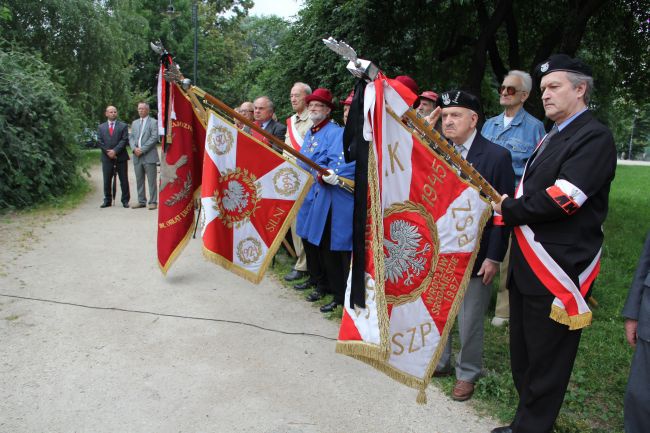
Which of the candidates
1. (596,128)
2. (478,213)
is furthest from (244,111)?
(596,128)

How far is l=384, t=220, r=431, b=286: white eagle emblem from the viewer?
278 centimetres

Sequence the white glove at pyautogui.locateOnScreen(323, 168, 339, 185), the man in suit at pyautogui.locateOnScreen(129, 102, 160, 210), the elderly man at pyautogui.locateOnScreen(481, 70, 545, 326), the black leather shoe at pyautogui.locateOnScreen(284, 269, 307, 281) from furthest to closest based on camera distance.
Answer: the man in suit at pyautogui.locateOnScreen(129, 102, 160, 210)
the black leather shoe at pyautogui.locateOnScreen(284, 269, 307, 281)
the white glove at pyautogui.locateOnScreen(323, 168, 339, 185)
the elderly man at pyautogui.locateOnScreen(481, 70, 545, 326)

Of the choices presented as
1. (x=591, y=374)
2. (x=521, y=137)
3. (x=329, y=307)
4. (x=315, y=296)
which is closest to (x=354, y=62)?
(x=521, y=137)

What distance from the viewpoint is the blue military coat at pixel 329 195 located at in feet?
16.2

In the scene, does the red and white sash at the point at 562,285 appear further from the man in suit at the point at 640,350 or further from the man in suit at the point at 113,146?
the man in suit at the point at 113,146

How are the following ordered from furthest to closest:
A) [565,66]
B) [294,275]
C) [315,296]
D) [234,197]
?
[294,275] → [315,296] → [234,197] → [565,66]

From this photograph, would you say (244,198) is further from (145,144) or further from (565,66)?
(145,144)

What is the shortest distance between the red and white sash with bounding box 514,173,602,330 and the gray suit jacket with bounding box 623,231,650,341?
186mm

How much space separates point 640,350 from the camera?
2502 millimetres

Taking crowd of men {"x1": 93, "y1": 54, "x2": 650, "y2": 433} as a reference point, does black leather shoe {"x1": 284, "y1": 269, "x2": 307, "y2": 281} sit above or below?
below

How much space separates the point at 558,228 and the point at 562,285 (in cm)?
28

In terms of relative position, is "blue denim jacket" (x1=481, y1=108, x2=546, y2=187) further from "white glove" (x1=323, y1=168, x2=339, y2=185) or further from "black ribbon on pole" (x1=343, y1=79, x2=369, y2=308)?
"black ribbon on pole" (x1=343, y1=79, x2=369, y2=308)

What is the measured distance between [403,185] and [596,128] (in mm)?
944

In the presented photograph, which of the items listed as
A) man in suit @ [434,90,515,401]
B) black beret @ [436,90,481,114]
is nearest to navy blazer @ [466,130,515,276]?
man in suit @ [434,90,515,401]
